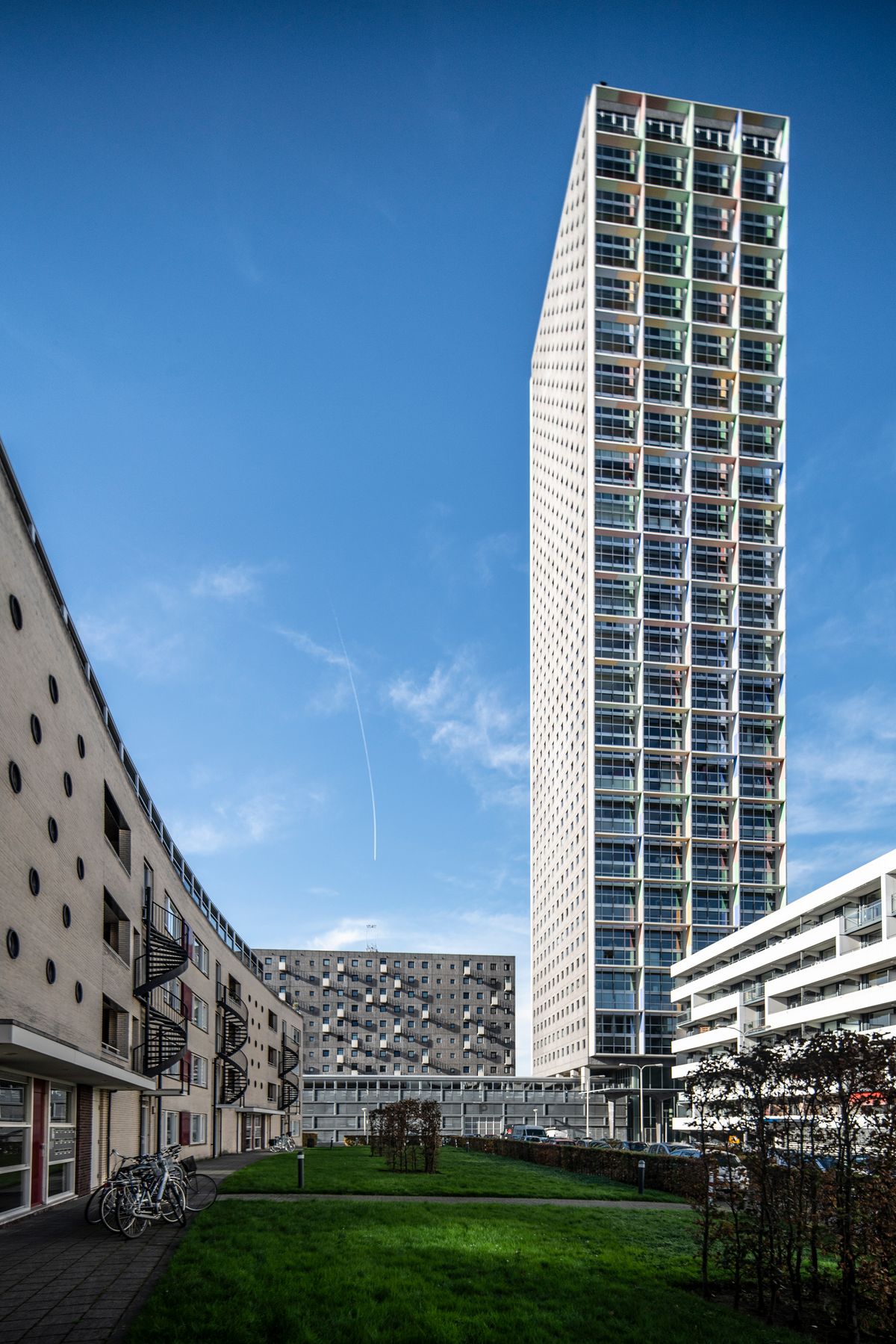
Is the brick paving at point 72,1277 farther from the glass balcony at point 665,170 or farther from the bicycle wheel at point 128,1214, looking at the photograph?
the glass balcony at point 665,170

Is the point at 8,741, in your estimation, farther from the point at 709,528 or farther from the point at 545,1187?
the point at 709,528

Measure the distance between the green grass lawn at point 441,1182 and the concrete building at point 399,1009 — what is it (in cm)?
12647

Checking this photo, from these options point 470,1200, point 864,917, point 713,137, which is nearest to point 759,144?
point 713,137

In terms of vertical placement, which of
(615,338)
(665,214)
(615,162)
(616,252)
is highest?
(615,162)

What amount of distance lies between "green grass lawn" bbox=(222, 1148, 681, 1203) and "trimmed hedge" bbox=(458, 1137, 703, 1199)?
0.48 m

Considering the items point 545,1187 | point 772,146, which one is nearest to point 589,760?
point 772,146

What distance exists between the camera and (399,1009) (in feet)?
544

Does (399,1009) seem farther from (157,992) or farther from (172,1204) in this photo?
(172,1204)

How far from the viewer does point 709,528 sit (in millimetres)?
112812

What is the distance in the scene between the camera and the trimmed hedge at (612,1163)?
97.8 feet

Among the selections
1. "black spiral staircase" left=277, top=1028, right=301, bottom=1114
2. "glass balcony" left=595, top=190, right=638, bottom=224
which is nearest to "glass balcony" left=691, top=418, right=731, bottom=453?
"glass balcony" left=595, top=190, right=638, bottom=224

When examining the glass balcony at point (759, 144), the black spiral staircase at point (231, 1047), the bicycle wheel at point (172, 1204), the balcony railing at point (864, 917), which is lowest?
the black spiral staircase at point (231, 1047)

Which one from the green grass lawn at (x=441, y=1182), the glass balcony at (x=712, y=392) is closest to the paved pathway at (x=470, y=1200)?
the green grass lawn at (x=441, y=1182)

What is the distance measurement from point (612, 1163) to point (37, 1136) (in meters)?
19.8
